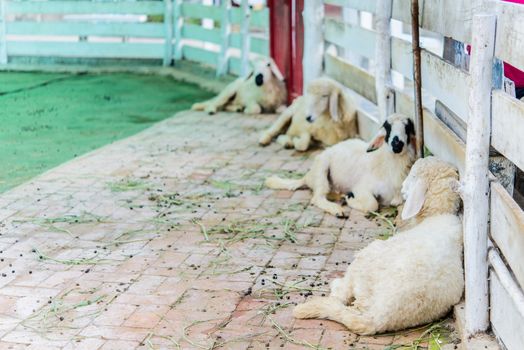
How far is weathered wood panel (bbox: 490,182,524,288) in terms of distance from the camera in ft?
11.9

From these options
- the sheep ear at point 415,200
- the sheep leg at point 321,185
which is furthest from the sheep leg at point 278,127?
the sheep ear at point 415,200

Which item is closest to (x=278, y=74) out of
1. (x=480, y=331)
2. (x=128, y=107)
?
(x=128, y=107)

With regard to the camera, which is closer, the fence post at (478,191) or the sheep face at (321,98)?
the fence post at (478,191)

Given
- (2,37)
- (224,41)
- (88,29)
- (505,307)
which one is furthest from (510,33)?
(2,37)

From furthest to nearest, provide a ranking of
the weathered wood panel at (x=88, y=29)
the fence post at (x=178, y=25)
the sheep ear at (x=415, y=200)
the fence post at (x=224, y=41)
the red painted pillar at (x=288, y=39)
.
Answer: the weathered wood panel at (x=88, y=29) < the fence post at (x=178, y=25) < the fence post at (x=224, y=41) < the red painted pillar at (x=288, y=39) < the sheep ear at (x=415, y=200)

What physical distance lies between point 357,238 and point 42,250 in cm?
206

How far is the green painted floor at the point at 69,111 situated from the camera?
8.87 metres

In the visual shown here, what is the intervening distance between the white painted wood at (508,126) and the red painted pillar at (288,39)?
22.5 feet

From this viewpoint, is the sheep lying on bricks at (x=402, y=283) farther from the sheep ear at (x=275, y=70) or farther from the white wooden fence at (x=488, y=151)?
the sheep ear at (x=275, y=70)

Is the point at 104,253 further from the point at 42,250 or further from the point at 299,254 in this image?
the point at 299,254

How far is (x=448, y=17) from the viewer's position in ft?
17.5

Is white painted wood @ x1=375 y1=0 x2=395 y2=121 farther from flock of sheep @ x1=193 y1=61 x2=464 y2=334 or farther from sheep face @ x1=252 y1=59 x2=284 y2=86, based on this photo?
sheep face @ x1=252 y1=59 x2=284 y2=86

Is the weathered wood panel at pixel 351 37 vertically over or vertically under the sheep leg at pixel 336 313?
over

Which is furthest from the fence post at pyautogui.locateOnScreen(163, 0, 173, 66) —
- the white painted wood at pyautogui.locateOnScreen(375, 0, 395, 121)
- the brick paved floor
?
the white painted wood at pyautogui.locateOnScreen(375, 0, 395, 121)
